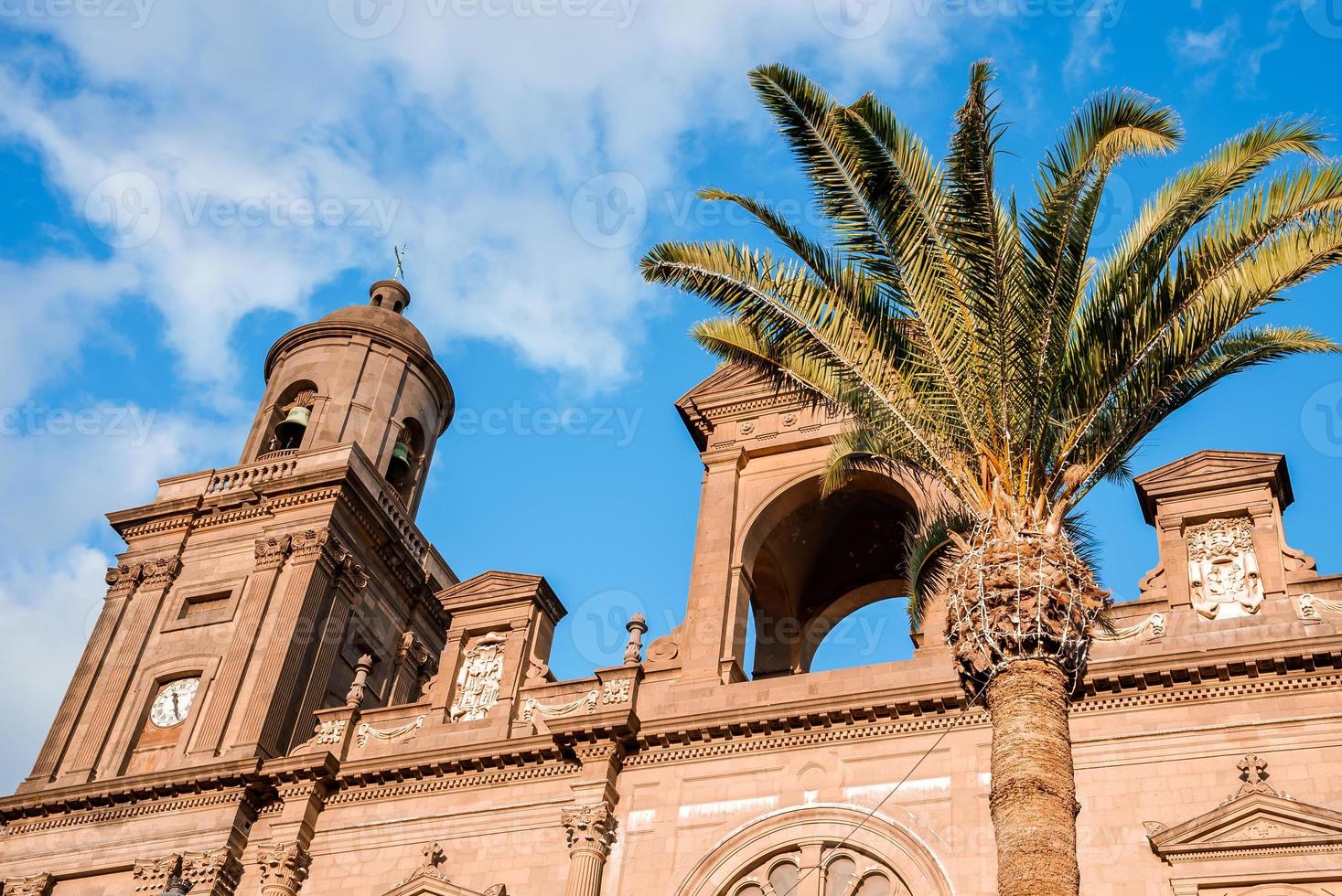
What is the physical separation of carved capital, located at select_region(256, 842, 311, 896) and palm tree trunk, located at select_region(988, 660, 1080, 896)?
47.2ft

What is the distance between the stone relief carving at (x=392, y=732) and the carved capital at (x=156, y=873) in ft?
12.1

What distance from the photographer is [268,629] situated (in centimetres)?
3102

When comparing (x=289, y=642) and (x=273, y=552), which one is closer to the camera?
(x=289, y=642)

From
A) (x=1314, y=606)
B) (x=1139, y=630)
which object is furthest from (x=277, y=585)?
(x=1314, y=606)

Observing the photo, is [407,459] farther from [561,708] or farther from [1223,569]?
[1223,569]

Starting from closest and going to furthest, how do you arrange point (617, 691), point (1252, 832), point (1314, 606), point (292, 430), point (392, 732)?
1. point (1252, 832)
2. point (1314, 606)
3. point (617, 691)
4. point (392, 732)
5. point (292, 430)

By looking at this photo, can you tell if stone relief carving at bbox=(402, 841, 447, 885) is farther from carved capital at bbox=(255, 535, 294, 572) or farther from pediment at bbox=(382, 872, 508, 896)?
carved capital at bbox=(255, 535, 294, 572)

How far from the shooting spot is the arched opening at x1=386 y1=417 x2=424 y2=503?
37906mm

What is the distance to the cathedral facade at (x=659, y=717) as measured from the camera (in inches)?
861

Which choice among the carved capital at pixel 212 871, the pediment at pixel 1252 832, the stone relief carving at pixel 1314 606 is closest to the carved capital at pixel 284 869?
the carved capital at pixel 212 871

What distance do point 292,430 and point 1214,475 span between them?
72.2 ft

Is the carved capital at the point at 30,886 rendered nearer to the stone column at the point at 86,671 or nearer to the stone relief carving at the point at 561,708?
the stone column at the point at 86,671

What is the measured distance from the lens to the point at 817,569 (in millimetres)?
32062

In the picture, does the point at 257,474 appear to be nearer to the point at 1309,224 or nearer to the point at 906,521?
the point at 906,521
